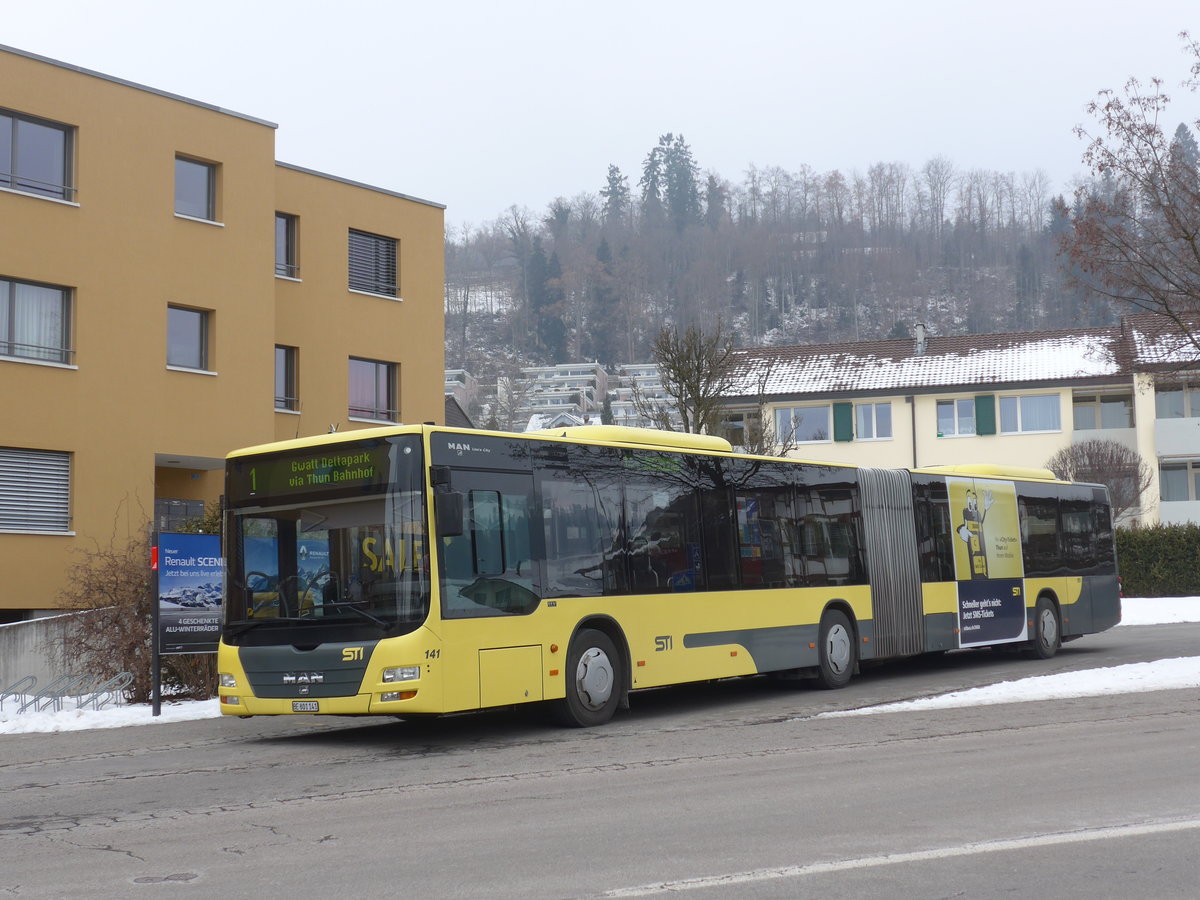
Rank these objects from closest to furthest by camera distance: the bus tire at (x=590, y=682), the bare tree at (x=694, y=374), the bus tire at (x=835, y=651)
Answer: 1. the bus tire at (x=590, y=682)
2. the bus tire at (x=835, y=651)
3. the bare tree at (x=694, y=374)

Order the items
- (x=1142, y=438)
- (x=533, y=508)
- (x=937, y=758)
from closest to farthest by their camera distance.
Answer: (x=937, y=758)
(x=533, y=508)
(x=1142, y=438)

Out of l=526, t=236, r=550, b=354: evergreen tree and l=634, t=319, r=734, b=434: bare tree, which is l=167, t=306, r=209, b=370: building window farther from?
l=526, t=236, r=550, b=354: evergreen tree

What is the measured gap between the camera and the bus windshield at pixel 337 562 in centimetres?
1205

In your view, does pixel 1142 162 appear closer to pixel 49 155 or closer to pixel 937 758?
pixel 937 758

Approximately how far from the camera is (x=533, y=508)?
13.3 meters

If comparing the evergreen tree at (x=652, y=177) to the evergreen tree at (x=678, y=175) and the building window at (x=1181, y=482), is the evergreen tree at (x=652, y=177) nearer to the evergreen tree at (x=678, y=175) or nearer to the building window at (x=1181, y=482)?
the evergreen tree at (x=678, y=175)

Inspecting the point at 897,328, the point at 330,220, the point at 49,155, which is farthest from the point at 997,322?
the point at 49,155

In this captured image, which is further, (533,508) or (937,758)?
(533,508)

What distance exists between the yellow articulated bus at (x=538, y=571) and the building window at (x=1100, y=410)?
3840 centimetres

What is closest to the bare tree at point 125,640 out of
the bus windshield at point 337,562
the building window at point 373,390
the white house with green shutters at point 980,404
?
the bus windshield at point 337,562

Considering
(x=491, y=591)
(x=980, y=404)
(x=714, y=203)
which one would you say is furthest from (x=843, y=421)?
(x=714, y=203)

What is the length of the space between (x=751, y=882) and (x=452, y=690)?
236 inches

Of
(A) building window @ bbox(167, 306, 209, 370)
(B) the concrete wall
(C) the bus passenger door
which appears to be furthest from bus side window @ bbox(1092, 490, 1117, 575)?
(A) building window @ bbox(167, 306, 209, 370)

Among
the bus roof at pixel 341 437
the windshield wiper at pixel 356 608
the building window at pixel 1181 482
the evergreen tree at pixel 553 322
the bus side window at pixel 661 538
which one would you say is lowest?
the windshield wiper at pixel 356 608
